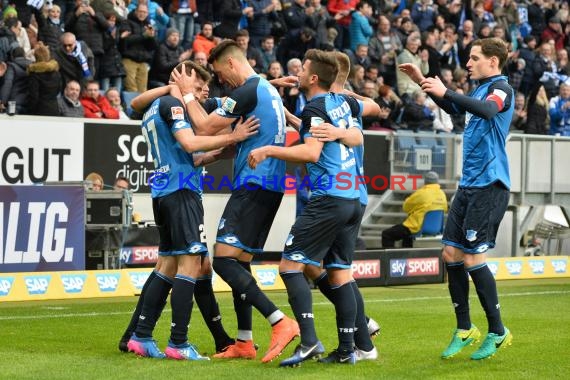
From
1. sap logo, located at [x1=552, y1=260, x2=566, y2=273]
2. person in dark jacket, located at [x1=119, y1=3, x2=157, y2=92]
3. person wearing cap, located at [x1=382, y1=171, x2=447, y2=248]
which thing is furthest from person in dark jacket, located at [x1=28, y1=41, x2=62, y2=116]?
sap logo, located at [x1=552, y1=260, x2=566, y2=273]

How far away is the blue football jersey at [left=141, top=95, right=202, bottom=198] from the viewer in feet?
29.2

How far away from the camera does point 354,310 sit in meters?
8.56

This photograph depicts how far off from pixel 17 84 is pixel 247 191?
1034 centimetres

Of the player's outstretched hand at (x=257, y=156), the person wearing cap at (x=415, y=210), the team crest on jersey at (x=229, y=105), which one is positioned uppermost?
the team crest on jersey at (x=229, y=105)

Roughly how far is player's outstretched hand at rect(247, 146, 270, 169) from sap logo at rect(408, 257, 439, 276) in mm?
9750

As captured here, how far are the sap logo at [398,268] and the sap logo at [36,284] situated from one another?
543 cm

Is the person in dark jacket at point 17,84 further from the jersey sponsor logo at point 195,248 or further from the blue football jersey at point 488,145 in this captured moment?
the blue football jersey at point 488,145

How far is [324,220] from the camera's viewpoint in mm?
8445

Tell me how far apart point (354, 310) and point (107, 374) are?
1.88 metres

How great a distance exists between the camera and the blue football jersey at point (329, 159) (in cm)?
852

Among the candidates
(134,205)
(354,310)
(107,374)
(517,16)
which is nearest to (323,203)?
(354,310)

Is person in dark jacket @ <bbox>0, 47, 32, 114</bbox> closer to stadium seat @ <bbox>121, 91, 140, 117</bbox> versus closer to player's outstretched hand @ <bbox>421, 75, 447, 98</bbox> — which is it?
stadium seat @ <bbox>121, 91, 140, 117</bbox>

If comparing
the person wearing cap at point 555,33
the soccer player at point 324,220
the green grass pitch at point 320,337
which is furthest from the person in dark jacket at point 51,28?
the person wearing cap at point 555,33

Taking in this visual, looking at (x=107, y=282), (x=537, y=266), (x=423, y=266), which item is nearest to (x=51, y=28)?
(x=107, y=282)
